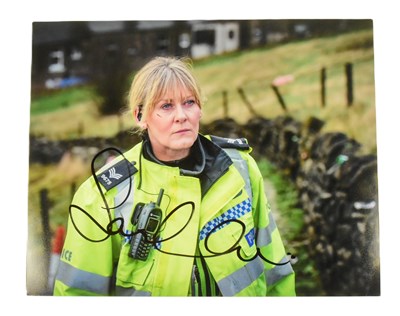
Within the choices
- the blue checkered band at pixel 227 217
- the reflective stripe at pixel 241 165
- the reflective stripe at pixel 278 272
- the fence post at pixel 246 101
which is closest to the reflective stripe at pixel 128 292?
the blue checkered band at pixel 227 217

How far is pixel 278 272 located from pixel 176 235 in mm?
550

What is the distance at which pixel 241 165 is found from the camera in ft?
8.95

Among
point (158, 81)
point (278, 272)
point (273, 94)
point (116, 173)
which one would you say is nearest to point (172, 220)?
point (116, 173)

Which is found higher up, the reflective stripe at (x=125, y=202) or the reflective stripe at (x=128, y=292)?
the reflective stripe at (x=125, y=202)

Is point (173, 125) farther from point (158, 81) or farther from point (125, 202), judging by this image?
point (125, 202)

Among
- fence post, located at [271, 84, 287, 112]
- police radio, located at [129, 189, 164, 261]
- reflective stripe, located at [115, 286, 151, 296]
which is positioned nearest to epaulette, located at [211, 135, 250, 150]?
fence post, located at [271, 84, 287, 112]

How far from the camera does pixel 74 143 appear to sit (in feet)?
9.15

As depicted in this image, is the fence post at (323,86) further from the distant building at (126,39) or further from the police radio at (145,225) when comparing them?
the police radio at (145,225)


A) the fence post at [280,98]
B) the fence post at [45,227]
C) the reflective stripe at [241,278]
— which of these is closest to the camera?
the reflective stripe at [241,278]

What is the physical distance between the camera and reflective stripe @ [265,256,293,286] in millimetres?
2688

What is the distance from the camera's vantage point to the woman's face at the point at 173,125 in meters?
2.67
